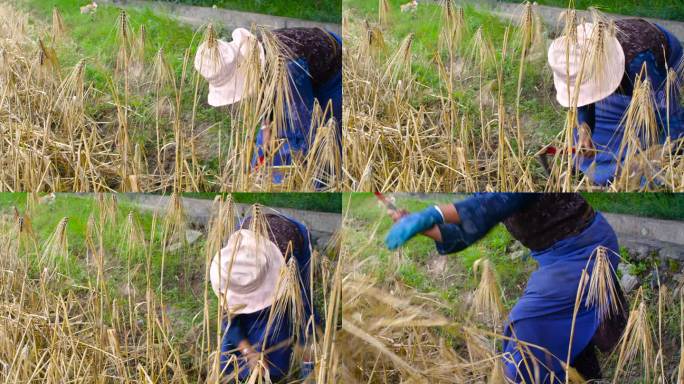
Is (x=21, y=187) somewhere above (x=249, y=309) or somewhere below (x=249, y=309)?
above

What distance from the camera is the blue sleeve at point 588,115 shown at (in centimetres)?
222

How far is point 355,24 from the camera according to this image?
7.57 ft

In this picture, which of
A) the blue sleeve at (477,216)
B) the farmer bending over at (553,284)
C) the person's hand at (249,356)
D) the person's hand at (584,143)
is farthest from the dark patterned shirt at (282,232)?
the person's hand at (584,143)

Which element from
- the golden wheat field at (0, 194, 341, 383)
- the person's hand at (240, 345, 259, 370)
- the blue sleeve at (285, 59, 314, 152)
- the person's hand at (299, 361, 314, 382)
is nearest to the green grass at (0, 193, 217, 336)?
the golden wheat field at (0, 194, 341, 383)

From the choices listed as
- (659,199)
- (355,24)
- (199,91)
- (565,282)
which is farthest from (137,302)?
(659,199)

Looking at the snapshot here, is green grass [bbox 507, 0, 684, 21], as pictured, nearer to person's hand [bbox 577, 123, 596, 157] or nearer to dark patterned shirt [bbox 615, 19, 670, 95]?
dark patterned shirt [bbox 615, 19, 670, 95]

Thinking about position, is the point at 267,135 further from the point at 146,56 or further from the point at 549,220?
the point at 549,220

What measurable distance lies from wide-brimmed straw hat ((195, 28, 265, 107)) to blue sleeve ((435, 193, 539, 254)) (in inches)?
29.1

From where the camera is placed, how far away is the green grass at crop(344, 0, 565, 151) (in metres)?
2.24

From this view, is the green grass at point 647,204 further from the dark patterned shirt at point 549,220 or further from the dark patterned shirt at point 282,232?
the dark patterned shirt at point 282,232

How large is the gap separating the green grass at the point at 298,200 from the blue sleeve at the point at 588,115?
737mm

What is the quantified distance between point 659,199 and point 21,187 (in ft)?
6.33

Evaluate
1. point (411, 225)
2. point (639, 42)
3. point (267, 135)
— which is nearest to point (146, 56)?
point (267, 135)

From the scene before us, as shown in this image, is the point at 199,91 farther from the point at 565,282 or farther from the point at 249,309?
the point at 565,282
